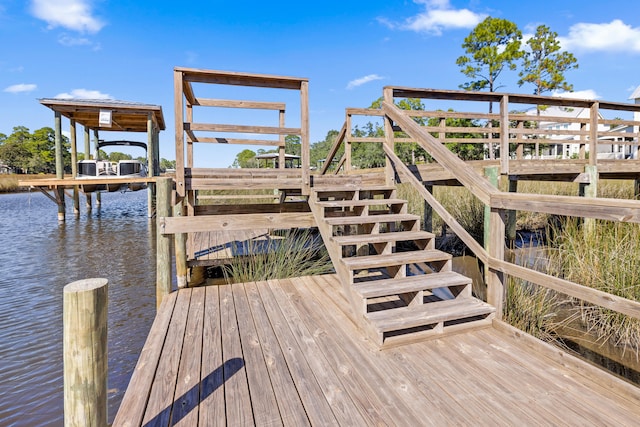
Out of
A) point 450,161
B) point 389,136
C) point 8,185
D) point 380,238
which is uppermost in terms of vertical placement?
point 8,185

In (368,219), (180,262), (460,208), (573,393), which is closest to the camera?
(573,393)

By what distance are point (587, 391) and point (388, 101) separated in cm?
365

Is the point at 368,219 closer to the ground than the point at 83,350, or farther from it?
farther from it

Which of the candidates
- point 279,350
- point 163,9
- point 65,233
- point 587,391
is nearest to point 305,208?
point 279,350

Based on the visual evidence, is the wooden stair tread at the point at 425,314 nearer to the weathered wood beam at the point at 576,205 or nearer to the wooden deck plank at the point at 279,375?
the wooden deck plank at the point at 279,375

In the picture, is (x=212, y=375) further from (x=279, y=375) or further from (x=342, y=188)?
(x=342, y=188)

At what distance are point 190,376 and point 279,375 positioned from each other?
→ 59 cm

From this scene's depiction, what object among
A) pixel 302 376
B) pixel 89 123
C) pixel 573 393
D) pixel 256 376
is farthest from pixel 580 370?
pixel 89 123

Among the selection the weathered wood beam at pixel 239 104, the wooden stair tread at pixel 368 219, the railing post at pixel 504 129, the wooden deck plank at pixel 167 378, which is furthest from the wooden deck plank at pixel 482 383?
the weathered wood beam at pixel 239 104

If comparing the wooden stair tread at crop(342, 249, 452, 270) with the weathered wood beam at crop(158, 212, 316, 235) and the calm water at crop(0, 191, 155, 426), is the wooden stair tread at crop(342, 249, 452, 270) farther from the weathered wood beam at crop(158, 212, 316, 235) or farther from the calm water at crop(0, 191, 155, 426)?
the calm water at crop(0, 191, 155, 426)

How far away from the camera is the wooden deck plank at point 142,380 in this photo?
1.87 meters

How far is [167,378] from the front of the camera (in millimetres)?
2262

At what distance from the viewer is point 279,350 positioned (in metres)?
2.65

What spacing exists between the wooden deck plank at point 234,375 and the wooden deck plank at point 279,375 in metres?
0.17
